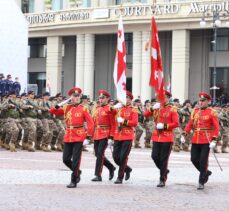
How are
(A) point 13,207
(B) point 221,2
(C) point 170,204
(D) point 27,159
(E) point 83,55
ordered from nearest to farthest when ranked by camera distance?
(A) point 13,207, (C) point 170,204, (D) point 27,159, (B) point 221,2, (E) point 83,55

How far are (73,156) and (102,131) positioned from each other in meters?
1.50

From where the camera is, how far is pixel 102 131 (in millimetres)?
14914

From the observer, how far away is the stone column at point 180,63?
50625 mm

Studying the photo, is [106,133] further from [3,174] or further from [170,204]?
[170,204]

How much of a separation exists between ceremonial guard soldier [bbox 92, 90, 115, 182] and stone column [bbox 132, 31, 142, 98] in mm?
37447

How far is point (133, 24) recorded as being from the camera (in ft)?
172

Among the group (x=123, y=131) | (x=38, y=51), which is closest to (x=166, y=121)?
(x=123, y=131)

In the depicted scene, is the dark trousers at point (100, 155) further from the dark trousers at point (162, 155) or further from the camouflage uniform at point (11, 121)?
the camouflage uniform at point (11, 121)

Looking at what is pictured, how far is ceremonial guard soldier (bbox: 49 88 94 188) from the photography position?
13.5m

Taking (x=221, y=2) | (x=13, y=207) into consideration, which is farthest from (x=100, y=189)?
(x=221, y=2)

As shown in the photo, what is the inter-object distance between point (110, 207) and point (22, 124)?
12.4 meters

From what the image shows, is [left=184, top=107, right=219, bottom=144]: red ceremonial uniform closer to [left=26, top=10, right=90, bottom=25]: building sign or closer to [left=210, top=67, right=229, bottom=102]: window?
[left=210, top=67, right=229, bottom=102]: window

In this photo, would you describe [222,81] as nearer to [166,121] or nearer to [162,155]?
[166,121]

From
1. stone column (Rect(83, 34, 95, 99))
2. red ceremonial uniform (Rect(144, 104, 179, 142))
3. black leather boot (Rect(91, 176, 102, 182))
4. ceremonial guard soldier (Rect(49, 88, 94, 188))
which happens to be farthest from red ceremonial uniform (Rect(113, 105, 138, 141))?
stone column (Rect(83, 34, 95, 99))
